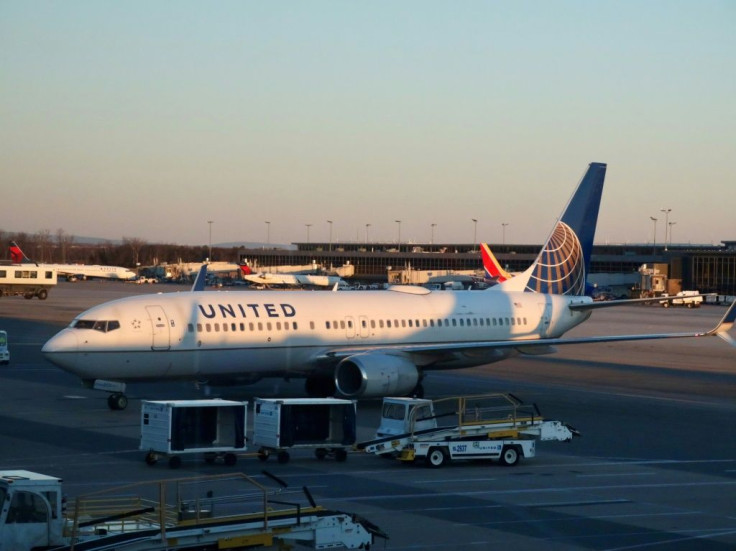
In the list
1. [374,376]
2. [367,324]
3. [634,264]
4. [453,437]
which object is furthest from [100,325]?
[634,264]

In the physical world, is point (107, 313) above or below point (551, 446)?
above

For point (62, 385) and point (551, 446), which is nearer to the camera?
point (551, 446)

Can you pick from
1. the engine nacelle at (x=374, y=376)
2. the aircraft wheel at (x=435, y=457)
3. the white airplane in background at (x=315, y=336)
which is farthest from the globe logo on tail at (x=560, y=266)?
the aircraft wheel at (x=435, y=457)

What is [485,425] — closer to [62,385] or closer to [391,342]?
[391,342]

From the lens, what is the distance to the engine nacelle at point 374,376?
34250mm

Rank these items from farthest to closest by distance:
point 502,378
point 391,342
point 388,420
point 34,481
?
point 502,378 → point 391,342 → point 388,420 → point 34,481

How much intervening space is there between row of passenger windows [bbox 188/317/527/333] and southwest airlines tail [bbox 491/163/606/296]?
Answer: 2961 millimetres

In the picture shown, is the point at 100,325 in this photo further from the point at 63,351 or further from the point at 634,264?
the point at 634,264

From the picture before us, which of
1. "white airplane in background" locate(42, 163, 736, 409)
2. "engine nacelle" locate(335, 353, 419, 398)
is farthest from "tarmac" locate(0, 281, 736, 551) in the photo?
"white airplane in background" locate(42, 163, 736, 409)

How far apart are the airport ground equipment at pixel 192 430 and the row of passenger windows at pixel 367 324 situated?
29.2 feet

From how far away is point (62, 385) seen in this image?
41.8m

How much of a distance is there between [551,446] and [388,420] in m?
4.64

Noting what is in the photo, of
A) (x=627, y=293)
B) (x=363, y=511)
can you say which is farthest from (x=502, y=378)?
(x=627, y=293)

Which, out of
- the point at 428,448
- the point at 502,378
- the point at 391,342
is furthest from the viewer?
the point at 502,378
